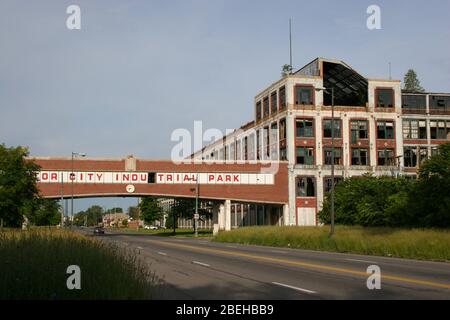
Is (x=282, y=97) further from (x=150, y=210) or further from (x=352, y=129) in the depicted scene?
(x=150, y=210)

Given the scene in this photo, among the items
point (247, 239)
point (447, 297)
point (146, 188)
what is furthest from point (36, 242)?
point (146, 188)

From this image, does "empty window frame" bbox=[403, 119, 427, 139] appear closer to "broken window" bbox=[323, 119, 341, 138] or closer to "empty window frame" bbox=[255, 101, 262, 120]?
"broken window" bbox=[323, 119, 341, 138]

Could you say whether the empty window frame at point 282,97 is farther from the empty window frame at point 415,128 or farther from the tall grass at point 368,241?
the tall grass at point 368,241

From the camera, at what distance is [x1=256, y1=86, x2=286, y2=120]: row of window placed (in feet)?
260

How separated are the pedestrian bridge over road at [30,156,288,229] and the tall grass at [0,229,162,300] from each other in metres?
60.7

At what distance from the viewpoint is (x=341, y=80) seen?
82562 mm

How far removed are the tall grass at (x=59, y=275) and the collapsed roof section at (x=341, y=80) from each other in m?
69.5

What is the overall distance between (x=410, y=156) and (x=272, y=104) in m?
21.8

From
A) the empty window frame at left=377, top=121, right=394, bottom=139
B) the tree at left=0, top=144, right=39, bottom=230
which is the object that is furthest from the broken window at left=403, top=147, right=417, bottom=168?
the tree at left=0, top=144, right=39, bottom=230

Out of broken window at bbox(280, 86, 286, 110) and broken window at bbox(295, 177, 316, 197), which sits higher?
broken window at bbox(280, 86, 286, 110)

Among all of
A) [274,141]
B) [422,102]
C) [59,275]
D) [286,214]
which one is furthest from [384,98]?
[59,275]

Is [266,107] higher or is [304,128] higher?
[266,107]
